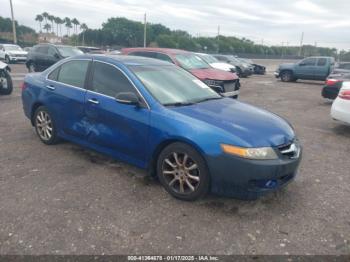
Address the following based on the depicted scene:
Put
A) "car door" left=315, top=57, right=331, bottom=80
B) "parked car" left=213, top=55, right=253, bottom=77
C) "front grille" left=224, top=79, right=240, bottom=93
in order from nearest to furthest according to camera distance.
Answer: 1. "front grille" left=224, top=79, right=240, bottom=93
2. "car door" left=315, top=57, right=331, bottom=80
3. "parked car" left=213, top=55, right=253, bottom=77

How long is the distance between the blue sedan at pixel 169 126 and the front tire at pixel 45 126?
0.02m

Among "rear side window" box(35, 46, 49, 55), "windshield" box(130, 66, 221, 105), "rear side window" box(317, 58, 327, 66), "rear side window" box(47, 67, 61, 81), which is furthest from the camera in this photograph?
"rear side window" box(317, 58, 327, 66)

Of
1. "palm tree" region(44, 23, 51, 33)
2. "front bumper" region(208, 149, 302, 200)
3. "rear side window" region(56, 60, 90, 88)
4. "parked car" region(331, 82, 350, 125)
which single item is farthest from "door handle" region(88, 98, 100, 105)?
"palm tree" region(44, 23, 51, 33)

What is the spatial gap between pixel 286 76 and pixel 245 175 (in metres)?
18.5

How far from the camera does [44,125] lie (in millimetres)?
5285

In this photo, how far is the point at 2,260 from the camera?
2611 mm

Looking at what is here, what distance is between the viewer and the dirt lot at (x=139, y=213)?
2.89 metres

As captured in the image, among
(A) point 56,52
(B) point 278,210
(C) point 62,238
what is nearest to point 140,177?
(C) point 62,238

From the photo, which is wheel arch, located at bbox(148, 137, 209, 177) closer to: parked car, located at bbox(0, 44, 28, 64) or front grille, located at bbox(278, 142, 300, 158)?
front grille, located at bbox(278, 142, 300, 158)

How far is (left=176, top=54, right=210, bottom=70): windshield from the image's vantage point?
31.9 ft

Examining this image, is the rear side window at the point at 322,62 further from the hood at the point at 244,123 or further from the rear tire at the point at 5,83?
the hood at the point at 244,123

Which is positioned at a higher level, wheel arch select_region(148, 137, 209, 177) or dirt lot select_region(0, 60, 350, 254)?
wheel arch select_region(148, 137, 209, 177)

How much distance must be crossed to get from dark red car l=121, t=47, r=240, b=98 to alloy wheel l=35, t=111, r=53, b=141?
4734 mm

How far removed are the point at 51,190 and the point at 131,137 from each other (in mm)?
1116
